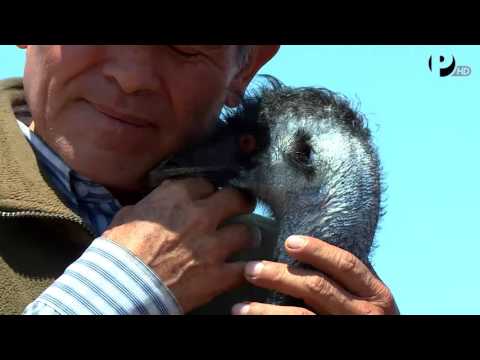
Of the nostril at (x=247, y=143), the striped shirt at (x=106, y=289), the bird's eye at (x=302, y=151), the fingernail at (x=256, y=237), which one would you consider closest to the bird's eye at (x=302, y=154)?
the bird's eye at (x=302, y=151)

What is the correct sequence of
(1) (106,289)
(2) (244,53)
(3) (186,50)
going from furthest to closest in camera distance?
(2) (244,53) → (3) (186,50) → (1) (106,289)

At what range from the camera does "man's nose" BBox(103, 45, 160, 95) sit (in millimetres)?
2783

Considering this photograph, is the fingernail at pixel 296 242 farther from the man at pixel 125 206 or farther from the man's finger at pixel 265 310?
the man's finger at pixel 265 310

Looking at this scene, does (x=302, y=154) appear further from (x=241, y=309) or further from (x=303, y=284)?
(x=241, y=309)

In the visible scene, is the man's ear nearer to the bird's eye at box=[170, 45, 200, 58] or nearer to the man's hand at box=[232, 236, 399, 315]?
the bird's eye at box=[170, 45, 200, 58]

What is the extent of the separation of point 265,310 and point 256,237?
384mm

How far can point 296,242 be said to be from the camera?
2.54m

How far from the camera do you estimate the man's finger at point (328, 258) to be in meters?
2.54

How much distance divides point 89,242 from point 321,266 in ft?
2.35

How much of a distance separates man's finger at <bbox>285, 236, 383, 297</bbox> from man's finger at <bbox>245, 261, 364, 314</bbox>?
0.03 metres

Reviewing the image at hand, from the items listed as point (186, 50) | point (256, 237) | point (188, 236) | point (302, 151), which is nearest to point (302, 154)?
point (302, 151)

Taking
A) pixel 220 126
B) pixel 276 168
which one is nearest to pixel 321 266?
pixel 276 168

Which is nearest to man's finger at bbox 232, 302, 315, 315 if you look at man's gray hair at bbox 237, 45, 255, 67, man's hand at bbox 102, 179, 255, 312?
man's hand at bbox 102, 179, 255, 312
